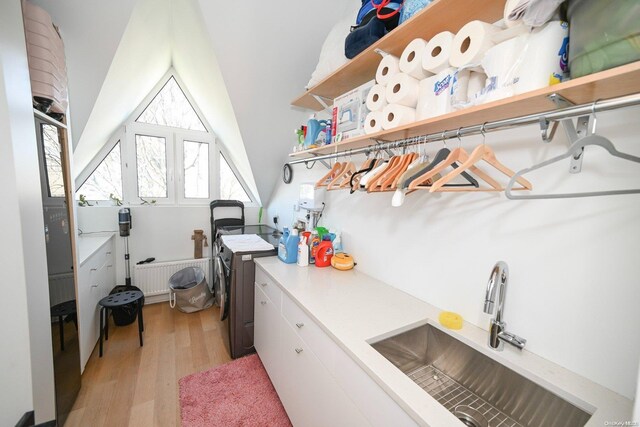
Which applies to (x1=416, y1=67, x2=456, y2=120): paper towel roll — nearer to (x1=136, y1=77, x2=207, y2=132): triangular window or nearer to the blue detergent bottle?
the blue detergent bottle

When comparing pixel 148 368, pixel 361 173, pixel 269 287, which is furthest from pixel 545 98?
pixel 148 368

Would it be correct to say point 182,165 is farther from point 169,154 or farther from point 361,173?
point 361,173

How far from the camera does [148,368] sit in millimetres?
1882

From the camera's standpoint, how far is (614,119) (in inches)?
28.3

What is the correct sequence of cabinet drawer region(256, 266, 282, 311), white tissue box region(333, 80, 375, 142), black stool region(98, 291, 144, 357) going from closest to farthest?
1. white tissue box region(333, 80, 375, 142)
2. cabinet drawer region(256, 266, 282, 311)
3. black stool region(98, 291, 144, 357)

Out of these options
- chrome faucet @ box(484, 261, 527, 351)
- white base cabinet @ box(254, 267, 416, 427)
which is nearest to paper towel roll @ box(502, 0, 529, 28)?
chrome faucet @ box(484, 261, 527, 351)

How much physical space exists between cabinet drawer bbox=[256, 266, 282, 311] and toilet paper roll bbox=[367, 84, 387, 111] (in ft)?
3.81

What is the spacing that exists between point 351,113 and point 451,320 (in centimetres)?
122

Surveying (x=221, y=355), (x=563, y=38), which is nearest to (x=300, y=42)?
(x=563, y=38)

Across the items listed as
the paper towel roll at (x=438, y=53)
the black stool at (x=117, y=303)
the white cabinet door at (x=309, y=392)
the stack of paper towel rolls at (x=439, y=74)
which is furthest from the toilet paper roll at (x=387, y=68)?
the black stool at (x=117, y=303)

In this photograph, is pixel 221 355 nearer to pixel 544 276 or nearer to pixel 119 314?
pixel 119 314

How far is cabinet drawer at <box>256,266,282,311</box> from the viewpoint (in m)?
1.49

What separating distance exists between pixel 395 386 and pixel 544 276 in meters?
0.67

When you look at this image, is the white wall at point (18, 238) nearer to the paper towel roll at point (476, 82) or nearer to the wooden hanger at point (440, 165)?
the wooden hanger at point (440, 165)
